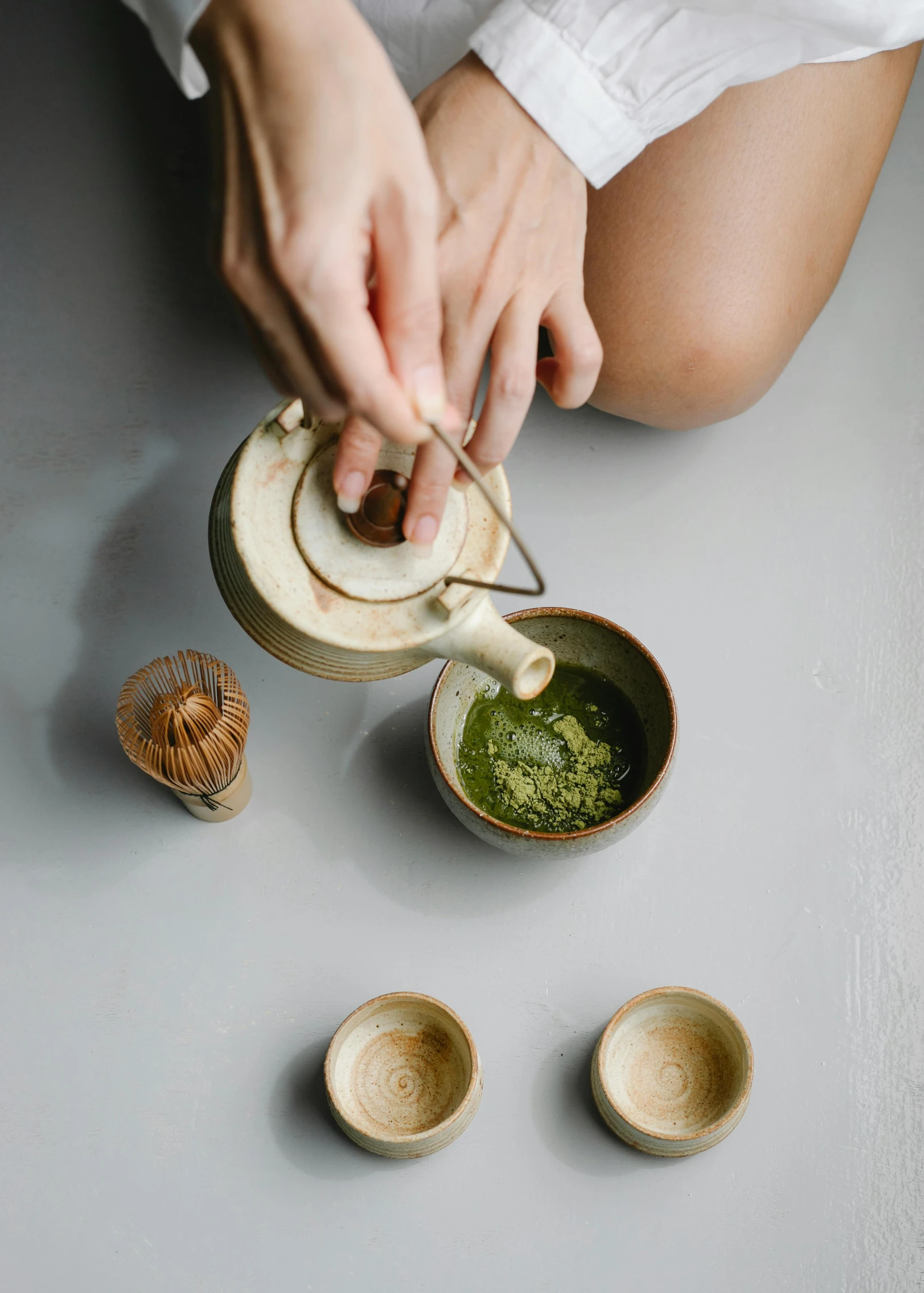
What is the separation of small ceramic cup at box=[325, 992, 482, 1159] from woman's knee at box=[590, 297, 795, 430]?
81cm

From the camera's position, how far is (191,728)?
3.64 ft

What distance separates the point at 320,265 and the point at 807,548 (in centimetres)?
96

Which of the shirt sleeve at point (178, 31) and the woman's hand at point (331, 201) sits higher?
the shirt sleeve at point (178, 31)

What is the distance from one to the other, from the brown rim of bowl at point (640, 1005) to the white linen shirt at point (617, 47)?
2.78 feet

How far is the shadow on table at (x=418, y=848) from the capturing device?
1.25 m

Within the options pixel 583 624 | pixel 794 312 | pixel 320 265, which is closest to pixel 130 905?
pixel 583 624

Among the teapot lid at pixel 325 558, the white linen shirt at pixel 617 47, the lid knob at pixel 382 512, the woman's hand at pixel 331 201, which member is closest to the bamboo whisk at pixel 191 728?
the teapot lid at pixel 325 558

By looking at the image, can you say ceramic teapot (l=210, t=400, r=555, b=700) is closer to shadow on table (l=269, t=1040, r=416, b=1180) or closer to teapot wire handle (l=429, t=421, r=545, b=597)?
teapot wire handle (l=429, t=421, r=545, b=597)

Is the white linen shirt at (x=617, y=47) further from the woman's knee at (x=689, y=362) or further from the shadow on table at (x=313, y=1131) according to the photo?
the shadow on table at (x=313, y=1131)

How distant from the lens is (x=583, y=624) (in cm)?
123

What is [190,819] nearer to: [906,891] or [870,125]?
[906,891]

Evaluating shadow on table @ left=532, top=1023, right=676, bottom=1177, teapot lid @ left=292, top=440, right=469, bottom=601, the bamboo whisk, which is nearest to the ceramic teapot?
teapot lid @ left=292, top=440, right=469, bottom=601

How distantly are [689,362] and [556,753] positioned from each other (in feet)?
1.76

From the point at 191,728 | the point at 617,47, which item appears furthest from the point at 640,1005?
the point at 617,47
